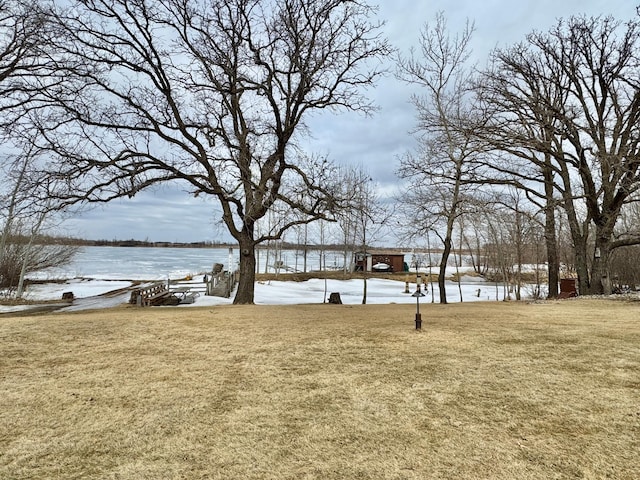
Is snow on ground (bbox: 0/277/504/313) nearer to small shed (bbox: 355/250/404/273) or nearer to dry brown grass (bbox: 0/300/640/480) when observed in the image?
small shed (bbox: 355/250/404/273)

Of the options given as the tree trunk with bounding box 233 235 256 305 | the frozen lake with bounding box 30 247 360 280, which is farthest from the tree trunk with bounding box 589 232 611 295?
the frozen lake with bounding box 30 247 360 280

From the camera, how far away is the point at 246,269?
13.2m

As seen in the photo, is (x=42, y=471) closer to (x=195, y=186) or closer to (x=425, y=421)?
(x=425, y=421)

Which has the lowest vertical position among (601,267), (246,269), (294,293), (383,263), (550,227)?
(294,293)

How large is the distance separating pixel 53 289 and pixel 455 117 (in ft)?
92.1

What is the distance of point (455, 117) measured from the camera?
14.1m

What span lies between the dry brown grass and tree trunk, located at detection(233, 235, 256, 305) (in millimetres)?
6464

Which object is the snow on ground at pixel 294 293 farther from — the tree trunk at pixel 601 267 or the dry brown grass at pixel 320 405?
the dry brown grass at pixel 320 405

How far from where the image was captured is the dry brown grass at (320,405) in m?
2.57

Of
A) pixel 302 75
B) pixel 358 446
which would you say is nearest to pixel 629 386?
pixel 358 446

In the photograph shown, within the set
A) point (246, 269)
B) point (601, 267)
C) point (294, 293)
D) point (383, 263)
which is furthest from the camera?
point (383, 263)

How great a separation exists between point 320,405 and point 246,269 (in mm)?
9978

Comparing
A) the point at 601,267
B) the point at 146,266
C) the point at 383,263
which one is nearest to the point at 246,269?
the point at 601,267

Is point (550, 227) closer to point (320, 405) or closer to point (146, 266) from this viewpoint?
point (320, 405)
